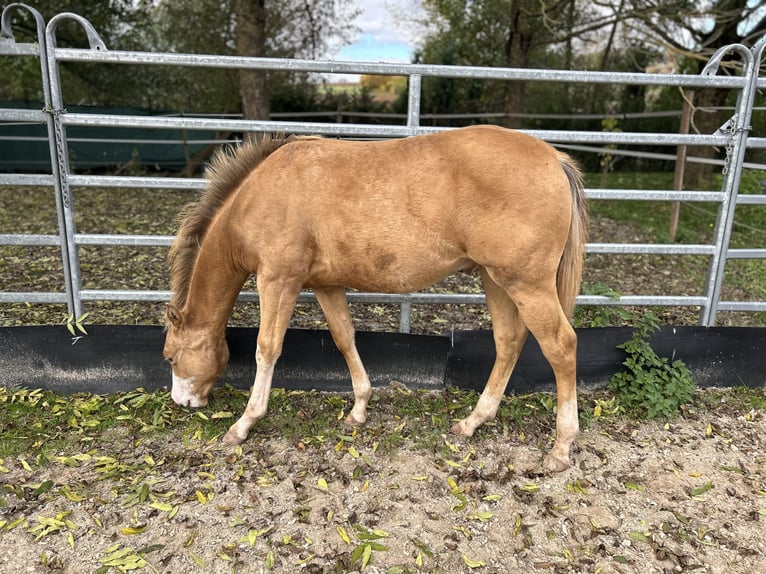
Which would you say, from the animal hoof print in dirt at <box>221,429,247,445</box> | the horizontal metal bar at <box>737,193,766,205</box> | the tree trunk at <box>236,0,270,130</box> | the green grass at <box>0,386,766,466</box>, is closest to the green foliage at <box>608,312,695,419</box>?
the green grass at <box>0,386,766,466</box>

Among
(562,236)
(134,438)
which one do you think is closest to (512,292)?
(562,236)

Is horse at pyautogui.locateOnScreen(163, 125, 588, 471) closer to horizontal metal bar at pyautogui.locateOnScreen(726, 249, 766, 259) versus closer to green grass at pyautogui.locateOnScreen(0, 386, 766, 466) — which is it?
green grass at pyautogui.locateOnScreen(0, 386, 766, 466)

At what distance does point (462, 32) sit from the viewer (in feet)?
53.5

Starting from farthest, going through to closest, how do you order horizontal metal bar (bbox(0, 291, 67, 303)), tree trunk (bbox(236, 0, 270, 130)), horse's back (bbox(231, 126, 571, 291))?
tree trunk (bbox(236, 0, 270, 130))
horizontal metal bar (bbox(0, 291, 67, 303))
horse's back (bbox(231, 126, 571, 291))

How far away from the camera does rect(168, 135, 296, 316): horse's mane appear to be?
315 cm

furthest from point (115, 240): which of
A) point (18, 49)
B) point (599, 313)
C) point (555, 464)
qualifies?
point (599, 313)

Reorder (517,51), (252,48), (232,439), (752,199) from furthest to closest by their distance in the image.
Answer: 1. (517,51)
2. (252,48)
3. (752,199)
4. (232,439)

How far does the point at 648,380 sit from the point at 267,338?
2.53m

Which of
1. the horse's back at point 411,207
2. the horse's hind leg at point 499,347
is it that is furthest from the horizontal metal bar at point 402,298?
the horse's back at point 411,207

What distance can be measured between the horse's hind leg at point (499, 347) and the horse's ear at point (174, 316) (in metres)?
1.79

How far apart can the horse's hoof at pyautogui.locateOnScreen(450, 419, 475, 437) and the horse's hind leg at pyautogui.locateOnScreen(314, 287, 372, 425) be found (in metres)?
0.57

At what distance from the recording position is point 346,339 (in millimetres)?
3367

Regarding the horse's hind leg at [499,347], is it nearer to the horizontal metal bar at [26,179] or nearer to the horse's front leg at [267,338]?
the horse's front leg at [267,338]

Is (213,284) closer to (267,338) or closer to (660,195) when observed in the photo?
(267,338)
